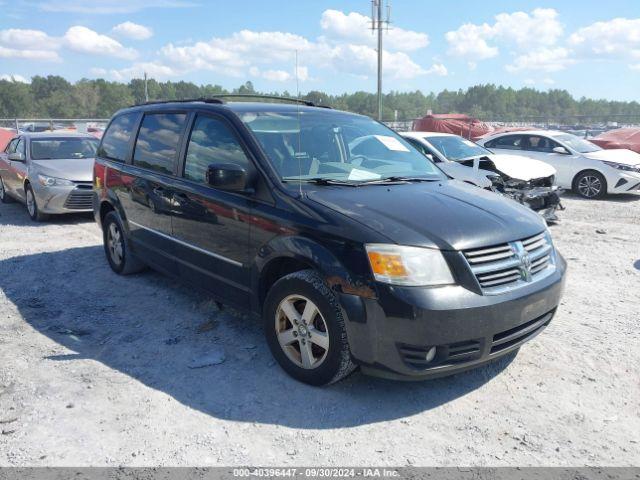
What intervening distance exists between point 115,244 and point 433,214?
399cm

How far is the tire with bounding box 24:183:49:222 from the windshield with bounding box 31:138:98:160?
2.14 ft

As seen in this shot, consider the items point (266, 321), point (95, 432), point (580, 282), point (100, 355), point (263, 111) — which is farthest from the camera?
point (580, 282)

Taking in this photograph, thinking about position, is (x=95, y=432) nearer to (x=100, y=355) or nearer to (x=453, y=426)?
(x=100, y=355)

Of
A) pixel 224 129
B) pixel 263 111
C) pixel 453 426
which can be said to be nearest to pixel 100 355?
pixel 224 129

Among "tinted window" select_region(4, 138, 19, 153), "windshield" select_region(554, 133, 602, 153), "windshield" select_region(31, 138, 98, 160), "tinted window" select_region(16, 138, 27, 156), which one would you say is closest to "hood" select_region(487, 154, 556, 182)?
"windshield" select_region(554, 133, 602, 153)

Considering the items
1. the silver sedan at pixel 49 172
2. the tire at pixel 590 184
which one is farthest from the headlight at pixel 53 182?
the tire at pixel 590 184

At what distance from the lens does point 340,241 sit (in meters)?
3.22

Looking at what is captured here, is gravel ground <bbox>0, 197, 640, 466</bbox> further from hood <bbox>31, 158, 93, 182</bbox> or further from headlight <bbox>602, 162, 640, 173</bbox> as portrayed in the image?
headlight <bbox>602, 162, 640, 173</bbox>

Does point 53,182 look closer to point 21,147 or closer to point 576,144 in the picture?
point 21,147

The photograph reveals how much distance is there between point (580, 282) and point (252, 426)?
4.25 metres

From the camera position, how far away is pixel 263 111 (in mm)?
4355

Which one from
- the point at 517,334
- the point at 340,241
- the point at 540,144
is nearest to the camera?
the point at 340,241

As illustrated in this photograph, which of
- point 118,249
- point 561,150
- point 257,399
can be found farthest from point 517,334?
point 561,150

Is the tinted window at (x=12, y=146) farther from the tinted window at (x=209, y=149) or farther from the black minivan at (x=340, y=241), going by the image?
the tinted window at (x=209, y=149)
